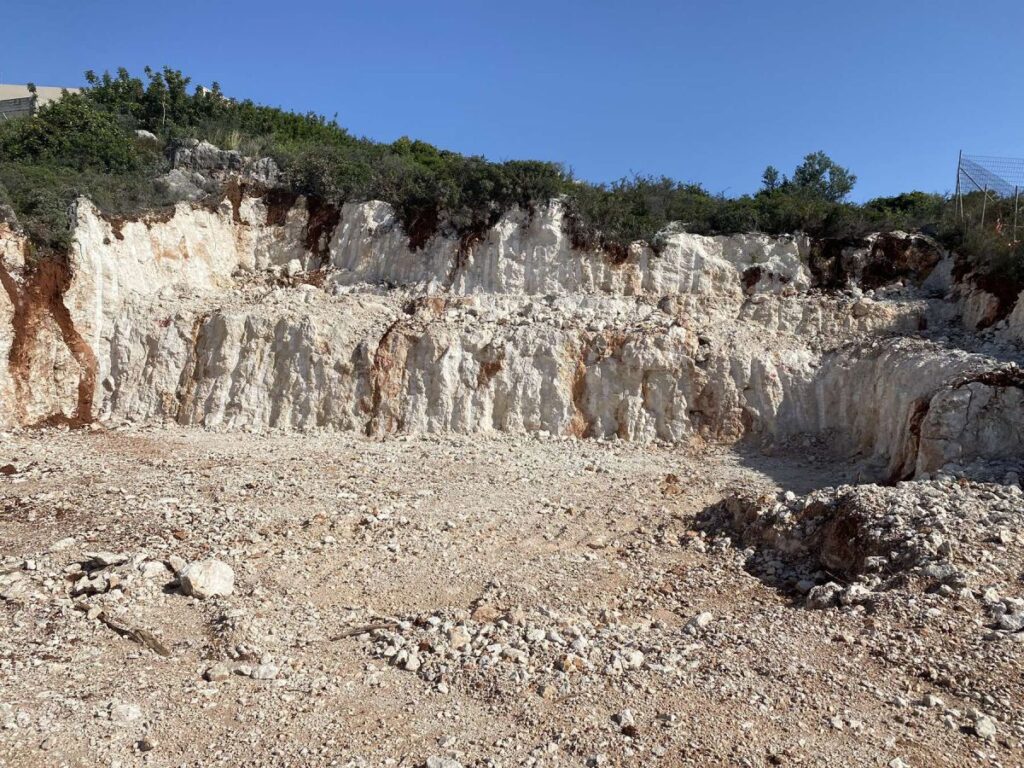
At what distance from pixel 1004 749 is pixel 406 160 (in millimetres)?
20078

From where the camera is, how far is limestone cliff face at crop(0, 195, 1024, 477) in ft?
44.9

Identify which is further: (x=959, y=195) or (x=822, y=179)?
(x=822, y=179)

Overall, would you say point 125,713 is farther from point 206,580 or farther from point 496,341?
point 496,341

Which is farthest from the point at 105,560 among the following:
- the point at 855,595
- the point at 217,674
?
the point at 855,595

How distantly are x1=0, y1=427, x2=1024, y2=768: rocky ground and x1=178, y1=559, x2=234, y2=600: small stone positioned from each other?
0.02 m

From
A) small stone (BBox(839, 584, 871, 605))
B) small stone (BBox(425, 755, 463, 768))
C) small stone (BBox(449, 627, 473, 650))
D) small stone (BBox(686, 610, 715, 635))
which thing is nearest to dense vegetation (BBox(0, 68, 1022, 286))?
small stone (BBox(839, 584, 871, 605))

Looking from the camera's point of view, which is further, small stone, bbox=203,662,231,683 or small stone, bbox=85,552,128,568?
small stone, bbox=85,552,128,568

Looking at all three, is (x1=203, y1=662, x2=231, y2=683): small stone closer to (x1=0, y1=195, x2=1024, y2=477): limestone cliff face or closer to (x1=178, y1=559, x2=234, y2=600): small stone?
(x1=178, y1=559, x2=234, y2=600): small stone

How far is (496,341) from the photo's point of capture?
14680 mm

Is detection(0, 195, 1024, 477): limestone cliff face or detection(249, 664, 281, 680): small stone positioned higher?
detection(0, 195, 1024, 477): limestone cliff face

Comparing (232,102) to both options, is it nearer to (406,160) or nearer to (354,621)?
(406,160)

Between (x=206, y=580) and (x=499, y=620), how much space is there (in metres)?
3.12

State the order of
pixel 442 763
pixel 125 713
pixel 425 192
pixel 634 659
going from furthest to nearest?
pixel 425 192 → pixel 634 659 → pixel 125 713 → pixel 442 763

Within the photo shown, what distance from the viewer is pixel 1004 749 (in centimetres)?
445
